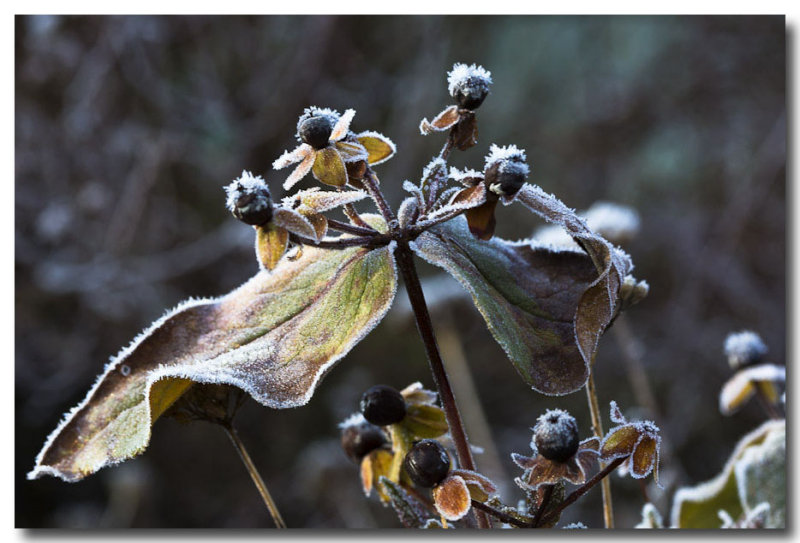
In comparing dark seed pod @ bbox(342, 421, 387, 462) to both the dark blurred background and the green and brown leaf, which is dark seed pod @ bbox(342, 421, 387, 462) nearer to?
the green and brown leaf

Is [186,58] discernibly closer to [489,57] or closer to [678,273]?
[489,57]

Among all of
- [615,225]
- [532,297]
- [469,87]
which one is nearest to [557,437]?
[532,297]

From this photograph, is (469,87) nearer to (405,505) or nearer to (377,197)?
(377,197)

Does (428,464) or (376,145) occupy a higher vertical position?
(376,145)

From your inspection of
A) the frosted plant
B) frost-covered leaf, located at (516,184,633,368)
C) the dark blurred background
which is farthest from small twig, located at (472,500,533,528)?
the dark blurred background

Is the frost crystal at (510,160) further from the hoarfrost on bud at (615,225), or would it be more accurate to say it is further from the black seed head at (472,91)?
the hoarfrost on bud at (615,225)

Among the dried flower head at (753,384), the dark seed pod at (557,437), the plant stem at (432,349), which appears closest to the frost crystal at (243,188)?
the plant stem at (432,349)
